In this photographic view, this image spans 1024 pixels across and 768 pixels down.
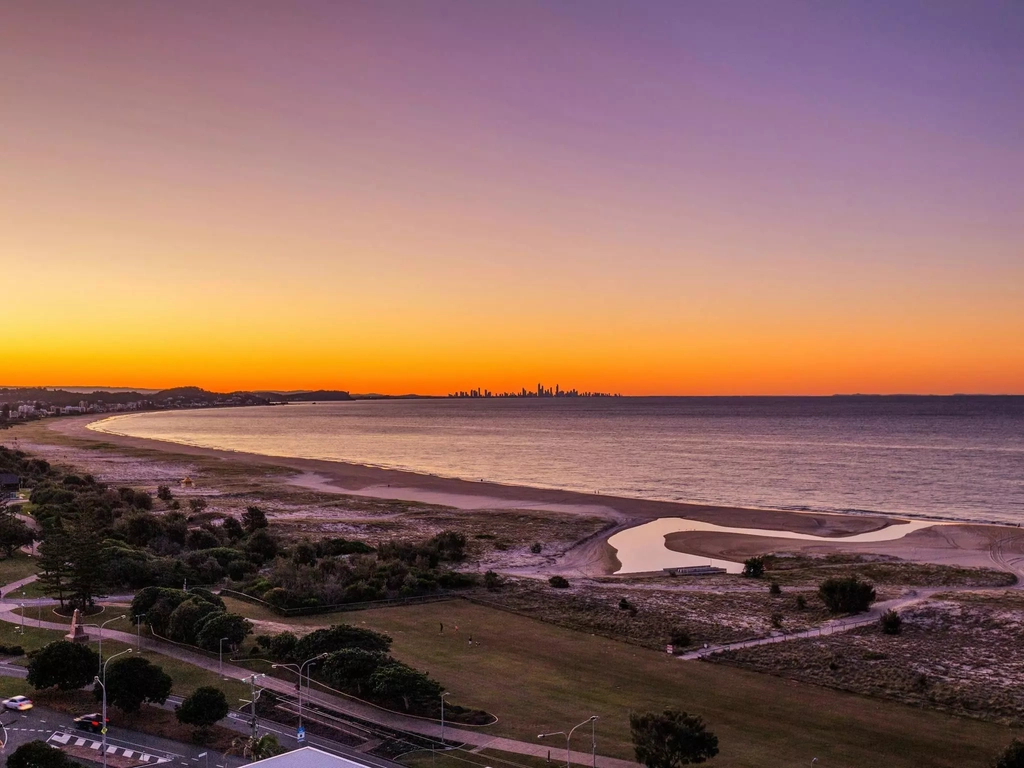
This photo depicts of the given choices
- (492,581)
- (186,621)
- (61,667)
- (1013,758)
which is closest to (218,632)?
(186,621)


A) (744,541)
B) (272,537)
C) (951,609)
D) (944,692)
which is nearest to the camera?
(944,692)

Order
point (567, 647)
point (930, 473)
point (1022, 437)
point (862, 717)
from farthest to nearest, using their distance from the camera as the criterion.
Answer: point (1022, 437) < point (930, 473) < point (567, 647) < point (862, 717)

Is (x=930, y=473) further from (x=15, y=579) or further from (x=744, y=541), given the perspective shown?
(x=15, y=579)

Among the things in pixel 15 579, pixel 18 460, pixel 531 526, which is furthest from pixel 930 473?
pixel 18 460

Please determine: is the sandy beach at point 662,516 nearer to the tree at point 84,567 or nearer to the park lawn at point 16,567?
the tree at point 84,567

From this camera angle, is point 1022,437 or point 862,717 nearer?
point 862,717

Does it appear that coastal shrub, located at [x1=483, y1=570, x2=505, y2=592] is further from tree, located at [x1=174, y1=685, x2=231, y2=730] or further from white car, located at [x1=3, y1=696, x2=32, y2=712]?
white car, located at [x1=3, y1=696, x2=32, y2=712]

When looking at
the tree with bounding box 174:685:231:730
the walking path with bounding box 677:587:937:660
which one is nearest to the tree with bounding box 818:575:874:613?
the walking path with bounding box 677:587:937:660
